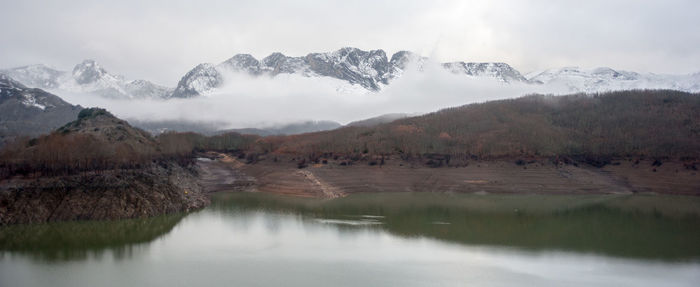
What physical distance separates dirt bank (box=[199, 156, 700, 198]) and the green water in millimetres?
11328

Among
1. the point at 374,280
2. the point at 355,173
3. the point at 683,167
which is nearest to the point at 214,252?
the point at 374,280

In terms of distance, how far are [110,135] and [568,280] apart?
2018 inches

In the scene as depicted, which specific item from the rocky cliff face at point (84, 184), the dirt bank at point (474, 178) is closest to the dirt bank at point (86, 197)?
the rocky cliff face at point (84, 184)

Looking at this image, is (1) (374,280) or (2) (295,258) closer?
(1) (374,280)

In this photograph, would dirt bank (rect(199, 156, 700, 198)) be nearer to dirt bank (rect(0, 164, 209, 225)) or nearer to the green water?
the green water

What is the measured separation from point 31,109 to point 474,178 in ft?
394

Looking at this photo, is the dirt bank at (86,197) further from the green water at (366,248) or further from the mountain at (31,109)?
the mountain at (31,109)

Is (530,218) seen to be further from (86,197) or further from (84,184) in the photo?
(84,184)

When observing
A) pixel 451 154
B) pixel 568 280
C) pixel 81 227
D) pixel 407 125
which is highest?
pixel 407 125

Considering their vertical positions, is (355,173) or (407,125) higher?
(407,125)

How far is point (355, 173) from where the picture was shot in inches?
2549

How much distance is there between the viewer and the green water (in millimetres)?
23938

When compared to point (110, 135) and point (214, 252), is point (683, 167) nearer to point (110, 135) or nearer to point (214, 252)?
point (214, 252)

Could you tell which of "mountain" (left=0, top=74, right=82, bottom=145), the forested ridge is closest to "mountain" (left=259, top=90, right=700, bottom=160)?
the forested ridge
